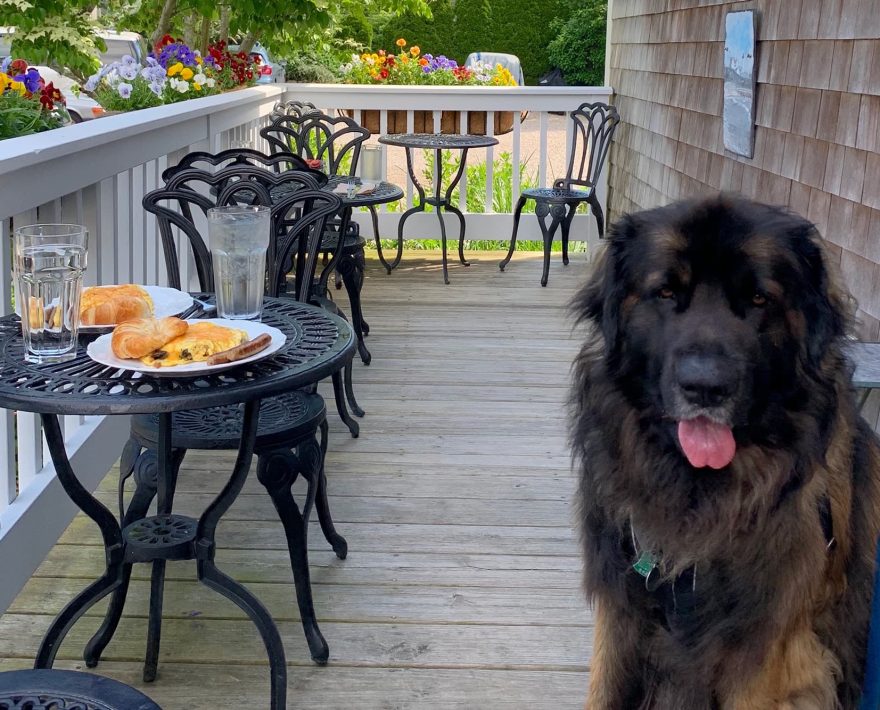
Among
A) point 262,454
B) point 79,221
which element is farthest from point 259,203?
point 262,454

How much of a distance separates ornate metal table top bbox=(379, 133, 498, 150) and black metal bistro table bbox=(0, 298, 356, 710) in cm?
392

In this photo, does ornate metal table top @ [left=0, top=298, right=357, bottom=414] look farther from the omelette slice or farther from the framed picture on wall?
the framed picture on wall

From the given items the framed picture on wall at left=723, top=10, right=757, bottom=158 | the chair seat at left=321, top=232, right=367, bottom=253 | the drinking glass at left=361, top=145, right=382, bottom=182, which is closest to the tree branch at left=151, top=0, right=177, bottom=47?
the drinking glass at left=361, top=145, right=382, bottom=182

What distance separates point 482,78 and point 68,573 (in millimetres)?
5971

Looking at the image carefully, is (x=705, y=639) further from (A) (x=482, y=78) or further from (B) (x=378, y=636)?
(A) (x=482, y=78)

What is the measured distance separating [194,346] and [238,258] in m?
0.37

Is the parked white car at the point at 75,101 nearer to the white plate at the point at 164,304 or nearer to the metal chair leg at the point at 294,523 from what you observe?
the white plate at the point at 164,304

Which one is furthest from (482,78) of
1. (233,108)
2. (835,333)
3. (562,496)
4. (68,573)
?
(835,333)

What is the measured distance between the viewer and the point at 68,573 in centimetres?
266

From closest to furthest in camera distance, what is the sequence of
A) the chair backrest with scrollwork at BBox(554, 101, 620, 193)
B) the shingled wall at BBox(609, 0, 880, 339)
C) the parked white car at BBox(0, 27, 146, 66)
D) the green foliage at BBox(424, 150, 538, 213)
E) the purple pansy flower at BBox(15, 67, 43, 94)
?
1. the shingled wall at BBox(609, 0, 880, 339)
2. the purple pansy flower at BBox(15, 67, 43, 94)
3. the chair backrest with scrollwork at BBox(554, 101, 620, 193)
4. the green foliage at BBox(424, 150, 538, 213)
5. the parked white car at BBox(0, 27, 146, 66)

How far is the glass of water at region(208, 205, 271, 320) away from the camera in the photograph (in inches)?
83.3

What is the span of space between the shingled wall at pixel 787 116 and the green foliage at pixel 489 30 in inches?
495

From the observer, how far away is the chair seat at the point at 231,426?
2.31 m

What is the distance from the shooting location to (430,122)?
7195 millimetres
